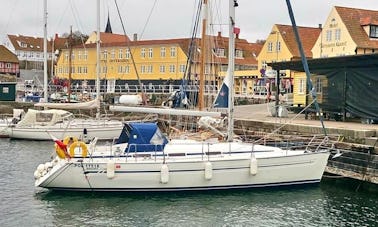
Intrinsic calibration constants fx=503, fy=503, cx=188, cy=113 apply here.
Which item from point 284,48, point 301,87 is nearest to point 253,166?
point 301,87

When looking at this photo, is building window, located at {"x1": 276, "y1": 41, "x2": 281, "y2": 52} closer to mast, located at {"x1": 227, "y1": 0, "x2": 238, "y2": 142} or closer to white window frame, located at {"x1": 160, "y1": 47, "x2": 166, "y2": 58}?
white window frame, located at {"x1": 160, "y1": 47, "x2": 166, "y2": 58}

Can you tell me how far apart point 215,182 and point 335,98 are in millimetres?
13500

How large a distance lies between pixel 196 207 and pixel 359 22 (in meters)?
40.2

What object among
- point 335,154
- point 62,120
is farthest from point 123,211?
point 62,120

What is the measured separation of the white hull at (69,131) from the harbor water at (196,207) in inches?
544

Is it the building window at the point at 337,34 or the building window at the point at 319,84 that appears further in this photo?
the building window at the point at 337,34

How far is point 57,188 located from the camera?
19.6 metres

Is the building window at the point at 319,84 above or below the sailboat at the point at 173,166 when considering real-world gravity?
above

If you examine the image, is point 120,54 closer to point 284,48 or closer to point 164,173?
point 284,48

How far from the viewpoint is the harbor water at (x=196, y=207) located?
16750mm

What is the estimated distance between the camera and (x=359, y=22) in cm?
5216

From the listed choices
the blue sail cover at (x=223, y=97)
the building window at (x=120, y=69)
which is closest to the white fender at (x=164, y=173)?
the blue sail cover at (x=223, y=97)

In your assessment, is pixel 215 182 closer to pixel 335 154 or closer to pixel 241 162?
pixel 241 162

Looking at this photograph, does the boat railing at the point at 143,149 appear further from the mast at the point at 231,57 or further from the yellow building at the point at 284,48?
the yellow building at the point at 284,48
